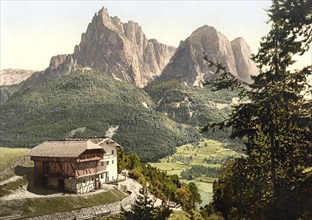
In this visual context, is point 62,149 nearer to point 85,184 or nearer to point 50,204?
point 85,184

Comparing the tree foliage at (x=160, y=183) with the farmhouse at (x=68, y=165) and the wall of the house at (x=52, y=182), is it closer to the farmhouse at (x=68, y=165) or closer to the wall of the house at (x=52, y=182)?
the farmhouse at (x=68, y=165)

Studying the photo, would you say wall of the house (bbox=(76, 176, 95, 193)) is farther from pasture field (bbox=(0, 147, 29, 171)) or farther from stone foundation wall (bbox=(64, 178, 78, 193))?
pasture field (bbox=(0, 147, 29, 171))

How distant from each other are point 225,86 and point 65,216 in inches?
1489

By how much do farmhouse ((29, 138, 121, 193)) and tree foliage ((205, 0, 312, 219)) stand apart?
140 feet

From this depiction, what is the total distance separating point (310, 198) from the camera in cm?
1970

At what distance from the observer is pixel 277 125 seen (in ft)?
76.9

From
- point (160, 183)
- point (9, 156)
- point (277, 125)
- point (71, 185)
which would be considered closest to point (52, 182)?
point (71, 185)

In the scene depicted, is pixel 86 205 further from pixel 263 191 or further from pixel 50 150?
pixel 263 191

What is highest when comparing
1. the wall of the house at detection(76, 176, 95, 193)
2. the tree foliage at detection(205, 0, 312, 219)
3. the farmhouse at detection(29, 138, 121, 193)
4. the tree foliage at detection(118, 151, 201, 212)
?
the tree foliage at detection(205, 0, 312, 219)

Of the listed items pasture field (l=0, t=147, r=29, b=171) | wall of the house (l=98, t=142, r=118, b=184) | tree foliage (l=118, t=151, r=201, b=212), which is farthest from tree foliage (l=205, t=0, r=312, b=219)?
tree foliage (l=118, t=151, r=201, b=212)

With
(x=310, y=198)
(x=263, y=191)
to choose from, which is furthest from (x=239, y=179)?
(x=310, y=198)

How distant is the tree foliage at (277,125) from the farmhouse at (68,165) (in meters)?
42.8

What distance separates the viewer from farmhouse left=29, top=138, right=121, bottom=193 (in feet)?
211

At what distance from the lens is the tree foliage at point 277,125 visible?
20.6m
